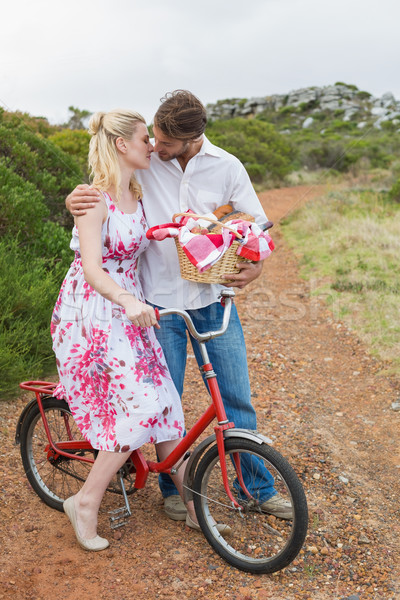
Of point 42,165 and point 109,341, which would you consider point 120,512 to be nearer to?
point 109,341

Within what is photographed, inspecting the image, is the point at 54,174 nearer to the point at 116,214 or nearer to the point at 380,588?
the point at 116,214

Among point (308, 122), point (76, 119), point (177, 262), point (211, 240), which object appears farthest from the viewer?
point (308, 122)

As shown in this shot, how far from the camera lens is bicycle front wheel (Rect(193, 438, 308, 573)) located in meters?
2.39

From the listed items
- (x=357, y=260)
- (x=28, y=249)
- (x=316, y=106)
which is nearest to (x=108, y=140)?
(x=28, y=249)

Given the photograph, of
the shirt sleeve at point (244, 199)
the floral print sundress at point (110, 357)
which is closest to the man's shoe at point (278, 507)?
the floral print sundress at point (110, 357)

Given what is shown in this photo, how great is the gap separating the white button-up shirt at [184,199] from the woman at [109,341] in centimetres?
10

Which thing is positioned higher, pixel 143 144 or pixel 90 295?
pixel 143 144

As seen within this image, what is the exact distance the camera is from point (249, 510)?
9.27 ft

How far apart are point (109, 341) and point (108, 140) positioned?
85cm

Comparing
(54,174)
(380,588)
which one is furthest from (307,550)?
(54,174)

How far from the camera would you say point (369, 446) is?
3.88m

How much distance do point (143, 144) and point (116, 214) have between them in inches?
12.9

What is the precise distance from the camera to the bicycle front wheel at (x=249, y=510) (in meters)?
2.39

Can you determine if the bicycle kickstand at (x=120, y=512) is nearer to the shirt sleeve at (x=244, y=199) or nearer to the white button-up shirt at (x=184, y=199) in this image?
the white button-up shirt at (x=184, y=199)
